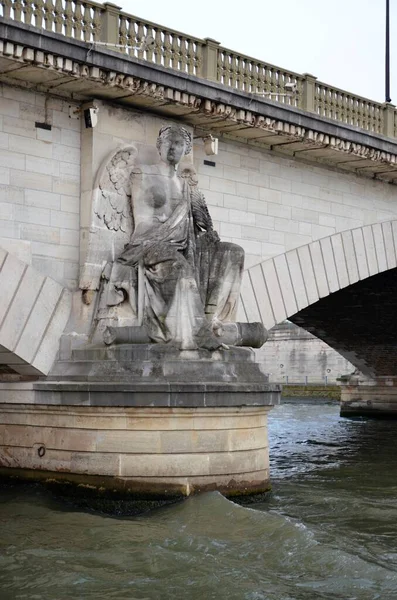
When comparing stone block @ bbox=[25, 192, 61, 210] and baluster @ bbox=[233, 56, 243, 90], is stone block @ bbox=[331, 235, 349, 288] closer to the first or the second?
baluster @ bbox=[233, 56, 243, 90]

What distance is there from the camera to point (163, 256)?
14.0 m

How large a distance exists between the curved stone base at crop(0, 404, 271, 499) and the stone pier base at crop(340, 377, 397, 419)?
73.2 feet

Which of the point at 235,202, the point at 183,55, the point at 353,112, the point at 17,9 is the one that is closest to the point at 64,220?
the point at 17,9

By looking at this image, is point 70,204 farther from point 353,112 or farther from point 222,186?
point 353,112

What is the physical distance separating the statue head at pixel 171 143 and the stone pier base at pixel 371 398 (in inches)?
870

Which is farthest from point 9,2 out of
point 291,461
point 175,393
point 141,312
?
point 291,461

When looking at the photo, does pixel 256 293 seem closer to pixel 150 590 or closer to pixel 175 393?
pixel 175 393

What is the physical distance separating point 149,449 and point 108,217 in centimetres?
333

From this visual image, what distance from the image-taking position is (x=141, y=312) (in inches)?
550

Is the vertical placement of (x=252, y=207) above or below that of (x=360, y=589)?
above

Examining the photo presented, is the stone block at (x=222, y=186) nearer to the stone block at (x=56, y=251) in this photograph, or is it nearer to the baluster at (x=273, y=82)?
the baluster at (x=273, y=82)

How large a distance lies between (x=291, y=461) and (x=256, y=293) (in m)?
4.93

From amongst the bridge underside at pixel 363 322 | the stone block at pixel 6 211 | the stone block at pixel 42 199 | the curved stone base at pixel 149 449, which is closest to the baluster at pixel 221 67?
the stone block at pixel 42 199

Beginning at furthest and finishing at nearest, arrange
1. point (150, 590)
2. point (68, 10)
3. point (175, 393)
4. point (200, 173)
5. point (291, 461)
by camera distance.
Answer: point (291, 461), point (200, 173), point (68, 10), point (175, 393), point (150, 590)
